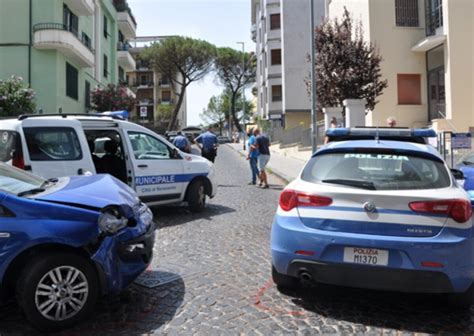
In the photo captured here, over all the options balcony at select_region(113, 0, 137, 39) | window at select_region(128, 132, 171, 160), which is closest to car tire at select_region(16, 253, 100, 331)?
window at select_region(128, 132, 171, 160)

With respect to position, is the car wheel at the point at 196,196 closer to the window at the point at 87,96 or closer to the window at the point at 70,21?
the window at the point at 70,21

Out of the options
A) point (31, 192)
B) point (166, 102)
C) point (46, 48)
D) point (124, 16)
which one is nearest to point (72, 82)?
point (46, 48)

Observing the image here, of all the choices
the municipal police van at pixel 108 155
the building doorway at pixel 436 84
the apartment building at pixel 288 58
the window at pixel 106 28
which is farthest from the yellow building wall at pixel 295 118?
the municipal police van at pixel 108 155

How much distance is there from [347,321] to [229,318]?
1040 mm

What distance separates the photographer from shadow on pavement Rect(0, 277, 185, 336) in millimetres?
3822

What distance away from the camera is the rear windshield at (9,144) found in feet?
22.0

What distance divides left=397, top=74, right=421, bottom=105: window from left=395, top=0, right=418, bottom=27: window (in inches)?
106

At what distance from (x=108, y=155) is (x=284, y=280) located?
17.2 ft

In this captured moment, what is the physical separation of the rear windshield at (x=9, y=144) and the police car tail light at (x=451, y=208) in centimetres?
562

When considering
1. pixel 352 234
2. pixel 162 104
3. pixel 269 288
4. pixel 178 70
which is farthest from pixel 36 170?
pixel 162 104

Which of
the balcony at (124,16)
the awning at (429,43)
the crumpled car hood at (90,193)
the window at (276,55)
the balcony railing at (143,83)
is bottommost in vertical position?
the crumpled car hood at (90,193)

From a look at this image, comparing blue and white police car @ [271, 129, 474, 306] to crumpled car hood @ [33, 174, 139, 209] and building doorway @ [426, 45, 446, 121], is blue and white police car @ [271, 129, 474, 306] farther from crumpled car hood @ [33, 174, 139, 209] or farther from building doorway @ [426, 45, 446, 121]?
building doorway @ [426, 45, 446, 121]

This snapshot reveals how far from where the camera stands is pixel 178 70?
54.4 m

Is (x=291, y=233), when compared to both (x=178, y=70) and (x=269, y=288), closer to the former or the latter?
(x=269, y=288)
